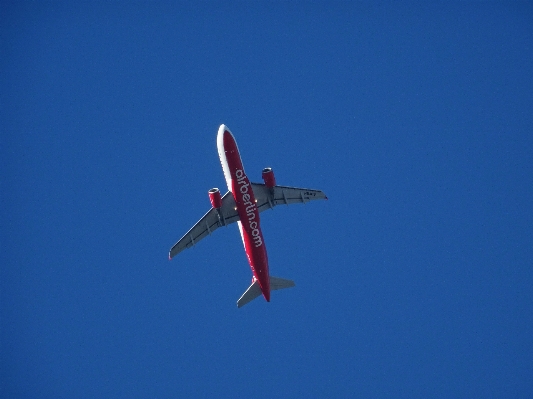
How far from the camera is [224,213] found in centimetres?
7606

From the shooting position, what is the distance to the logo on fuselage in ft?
232

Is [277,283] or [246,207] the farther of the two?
[277,283]

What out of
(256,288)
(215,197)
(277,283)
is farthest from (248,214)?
(277,283)

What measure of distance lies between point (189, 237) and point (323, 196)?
1381 cm

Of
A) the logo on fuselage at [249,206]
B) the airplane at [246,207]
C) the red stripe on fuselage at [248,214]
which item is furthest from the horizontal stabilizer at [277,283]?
the logo on fuselage at [249,206]

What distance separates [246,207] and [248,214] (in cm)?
71

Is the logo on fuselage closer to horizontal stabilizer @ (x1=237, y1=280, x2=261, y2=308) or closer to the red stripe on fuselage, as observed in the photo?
the red stripe on fuselage

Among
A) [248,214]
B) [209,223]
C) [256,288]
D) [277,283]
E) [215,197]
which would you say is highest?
[209,223]

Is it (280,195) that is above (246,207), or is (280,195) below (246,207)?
above

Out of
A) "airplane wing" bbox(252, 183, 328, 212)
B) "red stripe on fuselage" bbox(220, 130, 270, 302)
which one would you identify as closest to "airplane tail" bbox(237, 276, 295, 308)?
"red stripe on fuselage" bbox(220, 130, 270, 302)

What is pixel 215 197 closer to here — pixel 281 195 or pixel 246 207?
pixel 246 207

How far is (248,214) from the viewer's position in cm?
7212

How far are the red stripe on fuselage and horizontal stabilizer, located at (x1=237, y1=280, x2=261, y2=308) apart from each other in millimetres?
3218

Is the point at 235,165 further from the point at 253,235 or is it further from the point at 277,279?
the point at 277,279
